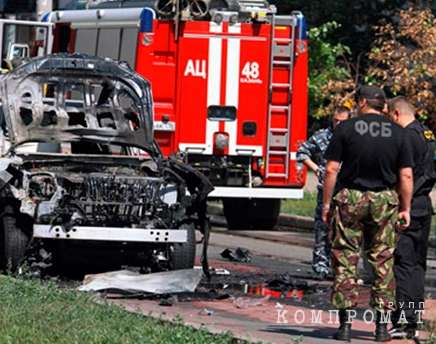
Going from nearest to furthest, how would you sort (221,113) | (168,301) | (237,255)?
1. (168,301)
2. (237,255)
3. (221,113)

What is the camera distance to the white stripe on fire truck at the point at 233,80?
21141 millimetres

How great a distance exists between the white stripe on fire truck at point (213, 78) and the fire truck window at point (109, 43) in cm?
146

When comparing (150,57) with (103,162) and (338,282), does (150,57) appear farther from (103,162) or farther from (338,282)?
(338,282)

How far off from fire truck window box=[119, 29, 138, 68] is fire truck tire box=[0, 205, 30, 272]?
23.9 ft

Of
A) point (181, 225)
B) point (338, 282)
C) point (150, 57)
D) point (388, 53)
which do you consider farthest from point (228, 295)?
point (388, 53)

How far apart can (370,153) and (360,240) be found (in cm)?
62

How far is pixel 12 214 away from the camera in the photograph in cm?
1393

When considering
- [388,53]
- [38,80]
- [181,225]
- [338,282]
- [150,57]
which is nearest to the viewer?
[338,282]

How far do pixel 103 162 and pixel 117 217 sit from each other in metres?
0.93

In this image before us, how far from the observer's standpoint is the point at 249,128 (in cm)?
2145

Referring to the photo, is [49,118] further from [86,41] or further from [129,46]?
[86,41]

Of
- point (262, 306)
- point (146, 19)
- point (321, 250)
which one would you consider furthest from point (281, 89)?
point (262, 306)

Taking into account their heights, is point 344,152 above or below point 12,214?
above

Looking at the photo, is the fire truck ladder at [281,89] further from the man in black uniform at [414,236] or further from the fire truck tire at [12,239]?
the man in black uniform at [414,236]
